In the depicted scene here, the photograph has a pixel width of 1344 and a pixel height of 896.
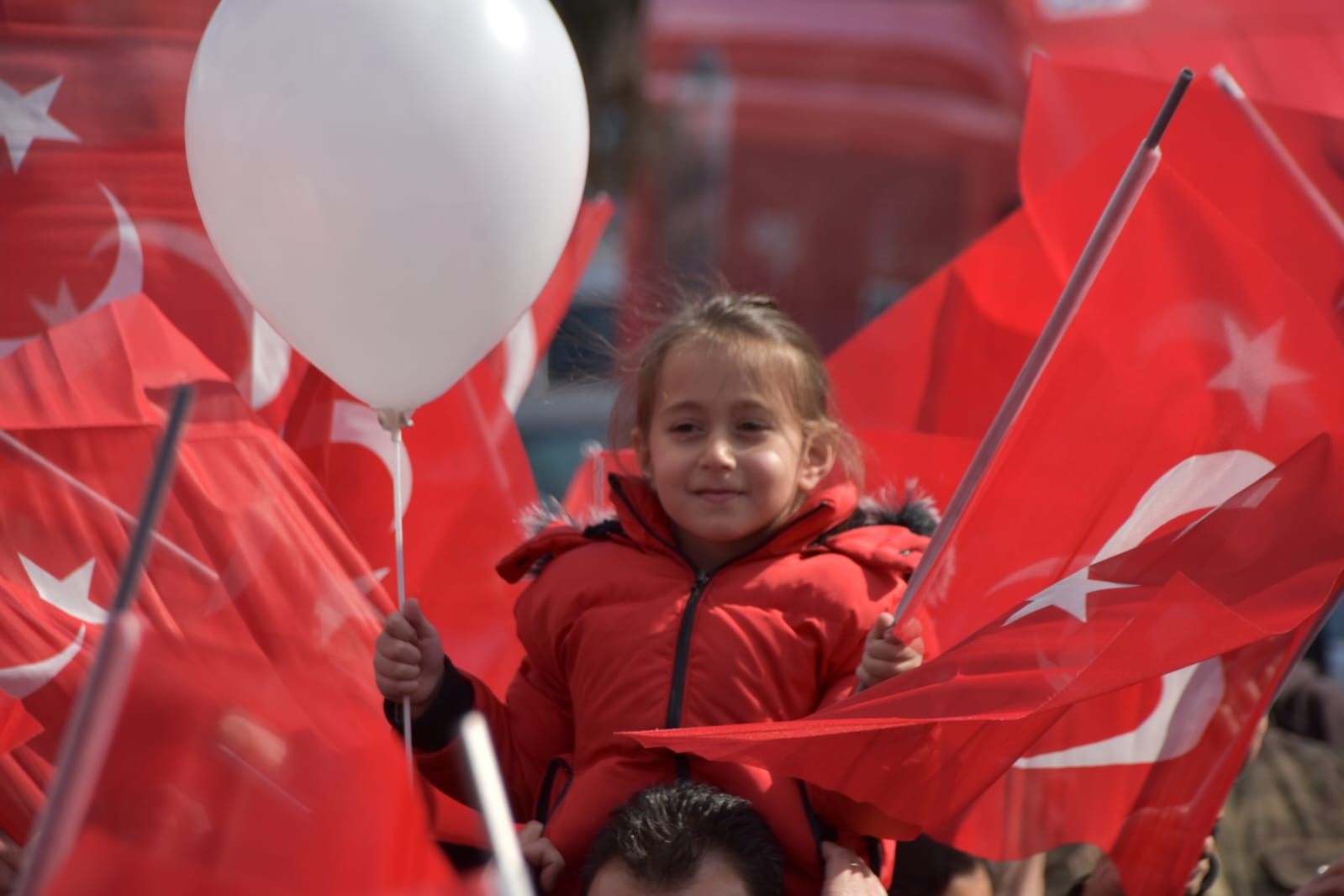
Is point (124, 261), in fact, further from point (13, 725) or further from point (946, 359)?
point (946, 359)

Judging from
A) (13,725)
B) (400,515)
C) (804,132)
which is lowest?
(804,132)

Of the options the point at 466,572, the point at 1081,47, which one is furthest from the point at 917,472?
the point at 1081,47

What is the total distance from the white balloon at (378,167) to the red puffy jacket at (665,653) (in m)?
0.38

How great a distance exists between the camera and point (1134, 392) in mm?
2162

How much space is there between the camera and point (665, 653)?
6.22 feet

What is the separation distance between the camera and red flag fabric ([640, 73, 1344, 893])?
5.33ft

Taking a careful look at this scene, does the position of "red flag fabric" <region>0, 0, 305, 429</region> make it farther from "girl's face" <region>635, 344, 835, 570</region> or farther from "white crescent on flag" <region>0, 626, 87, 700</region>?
"girl's face" <region>635, 344, 835, 570</region>

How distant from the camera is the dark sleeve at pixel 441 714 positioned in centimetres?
190

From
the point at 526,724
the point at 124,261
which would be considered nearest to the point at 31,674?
the point at 526,724

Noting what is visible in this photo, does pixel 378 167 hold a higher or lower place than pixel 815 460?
higher

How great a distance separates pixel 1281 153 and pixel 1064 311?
3.04 feet

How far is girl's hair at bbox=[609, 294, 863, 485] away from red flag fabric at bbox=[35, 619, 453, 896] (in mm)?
863

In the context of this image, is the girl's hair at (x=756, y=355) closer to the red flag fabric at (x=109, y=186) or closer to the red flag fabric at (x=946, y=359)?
the red flag fabric at (x=946, y=359)

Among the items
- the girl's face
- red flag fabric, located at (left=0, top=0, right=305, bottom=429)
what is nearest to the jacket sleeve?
the girl's face
